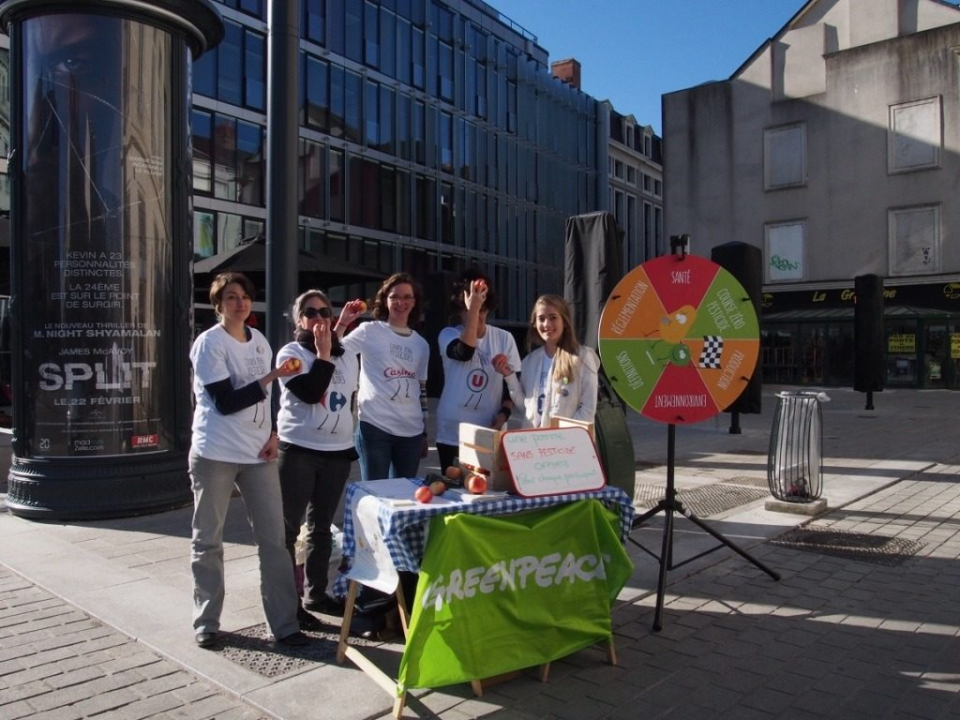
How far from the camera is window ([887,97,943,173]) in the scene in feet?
94.8

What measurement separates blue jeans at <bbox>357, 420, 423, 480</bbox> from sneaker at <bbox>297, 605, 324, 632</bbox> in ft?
2.62

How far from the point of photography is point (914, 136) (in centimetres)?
2931

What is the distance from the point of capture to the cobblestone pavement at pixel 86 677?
3.57 meters

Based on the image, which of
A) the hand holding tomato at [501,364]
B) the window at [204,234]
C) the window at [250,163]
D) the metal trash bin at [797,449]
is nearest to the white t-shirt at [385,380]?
the hand holding tomato at [501,364]

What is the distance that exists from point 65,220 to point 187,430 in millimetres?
→ 2148

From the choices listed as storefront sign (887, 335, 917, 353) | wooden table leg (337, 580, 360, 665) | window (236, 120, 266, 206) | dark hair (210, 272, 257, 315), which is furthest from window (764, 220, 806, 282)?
wooden table leg (337, 580, 360, 665)

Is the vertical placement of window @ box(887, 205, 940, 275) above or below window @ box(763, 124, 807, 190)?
below

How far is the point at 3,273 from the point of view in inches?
410

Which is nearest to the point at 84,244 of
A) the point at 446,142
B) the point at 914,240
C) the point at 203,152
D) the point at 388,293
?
the point at 388,293

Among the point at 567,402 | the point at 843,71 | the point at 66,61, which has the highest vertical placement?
the point at 843,71

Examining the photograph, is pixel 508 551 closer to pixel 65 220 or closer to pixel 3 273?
pixel 65 220

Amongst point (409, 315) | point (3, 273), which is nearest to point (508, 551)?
point (409, 315)

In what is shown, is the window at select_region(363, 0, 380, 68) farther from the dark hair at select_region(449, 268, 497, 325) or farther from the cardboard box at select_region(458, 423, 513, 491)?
the cardboard box at select_region(458, 423, 513, 491)

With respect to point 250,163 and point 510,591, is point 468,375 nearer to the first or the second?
point 510,591
